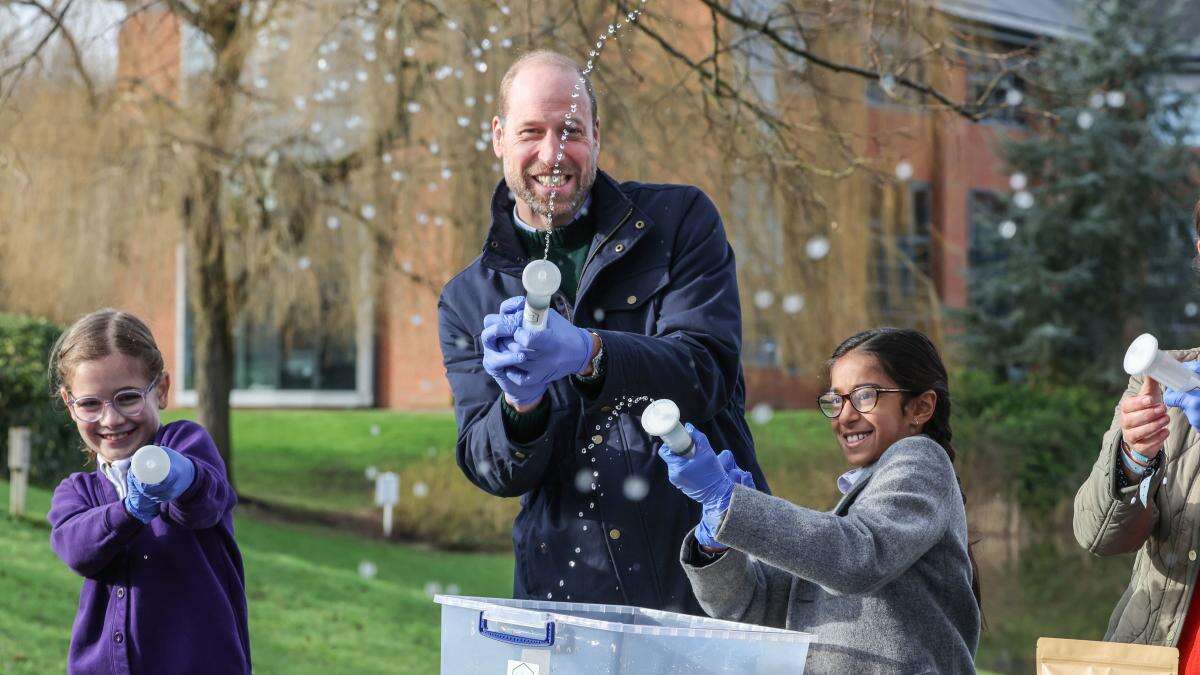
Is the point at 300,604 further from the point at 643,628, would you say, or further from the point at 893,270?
the point at 893,270

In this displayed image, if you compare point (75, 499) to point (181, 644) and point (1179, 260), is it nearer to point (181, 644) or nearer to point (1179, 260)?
point (181, 644)

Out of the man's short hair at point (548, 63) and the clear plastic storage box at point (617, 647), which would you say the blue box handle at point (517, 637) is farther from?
the man's short hair at point (548, 63)

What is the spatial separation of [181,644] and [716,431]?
4.14ft

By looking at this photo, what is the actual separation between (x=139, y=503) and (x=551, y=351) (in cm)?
111

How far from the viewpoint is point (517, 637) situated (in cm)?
186

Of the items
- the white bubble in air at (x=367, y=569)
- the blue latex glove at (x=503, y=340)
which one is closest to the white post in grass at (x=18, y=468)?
the white bubble in air at (x=367, y=569)

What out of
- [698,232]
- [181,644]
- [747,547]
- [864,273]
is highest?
[864,273]

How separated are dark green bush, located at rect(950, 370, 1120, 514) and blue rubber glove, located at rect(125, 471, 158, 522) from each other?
9836 mm

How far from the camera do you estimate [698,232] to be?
Result: 2602 mm

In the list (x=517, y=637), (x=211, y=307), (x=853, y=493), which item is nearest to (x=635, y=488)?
(x=853, y=493)

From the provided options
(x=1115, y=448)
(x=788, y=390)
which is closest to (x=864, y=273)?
(x=788, y=390)

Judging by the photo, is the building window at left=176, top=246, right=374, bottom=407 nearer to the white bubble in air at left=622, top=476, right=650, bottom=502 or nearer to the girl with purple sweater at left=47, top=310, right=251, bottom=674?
the girl with purple sweater at left=47, top=310, right=251, bottom=674

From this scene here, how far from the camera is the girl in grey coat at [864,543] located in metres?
1.94

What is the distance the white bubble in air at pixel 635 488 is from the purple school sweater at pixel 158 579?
36.5 inches
